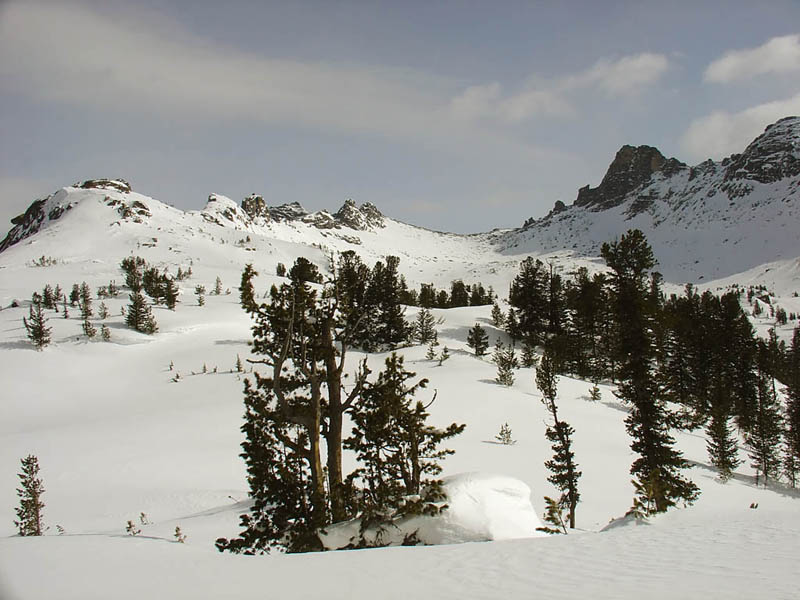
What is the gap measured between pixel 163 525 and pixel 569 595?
14.4 meters

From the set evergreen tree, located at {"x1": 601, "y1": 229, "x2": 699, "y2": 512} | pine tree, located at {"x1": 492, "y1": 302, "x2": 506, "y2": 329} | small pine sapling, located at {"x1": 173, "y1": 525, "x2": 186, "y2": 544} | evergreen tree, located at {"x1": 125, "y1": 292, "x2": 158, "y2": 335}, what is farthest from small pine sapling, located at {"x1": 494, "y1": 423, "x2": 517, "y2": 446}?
evergreen tree, located at {"x1": 125, "y1": 292, "x2": 158, "y2": 335}

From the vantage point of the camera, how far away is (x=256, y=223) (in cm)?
19438

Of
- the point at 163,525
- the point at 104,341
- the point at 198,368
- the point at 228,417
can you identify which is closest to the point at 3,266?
the point at 104,341

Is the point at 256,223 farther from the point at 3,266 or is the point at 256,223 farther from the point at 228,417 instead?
the point at 228,417

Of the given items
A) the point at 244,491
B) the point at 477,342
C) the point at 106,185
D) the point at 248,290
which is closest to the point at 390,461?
the point at 248,290

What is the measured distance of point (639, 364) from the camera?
742 inches

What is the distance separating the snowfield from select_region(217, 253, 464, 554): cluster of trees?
3.84 feet

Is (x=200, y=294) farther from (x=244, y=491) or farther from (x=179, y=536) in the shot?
(x=179, y=536)

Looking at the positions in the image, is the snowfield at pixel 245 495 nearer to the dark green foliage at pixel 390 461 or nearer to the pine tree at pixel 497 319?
the dark green foliage at pixel 390 461

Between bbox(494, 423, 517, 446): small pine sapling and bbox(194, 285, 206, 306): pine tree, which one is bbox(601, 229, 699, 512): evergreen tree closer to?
bbox(494, 423, 517, 446): small pine sapling

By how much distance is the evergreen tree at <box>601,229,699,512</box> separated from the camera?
1820 cm

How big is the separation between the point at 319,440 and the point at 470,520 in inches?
162

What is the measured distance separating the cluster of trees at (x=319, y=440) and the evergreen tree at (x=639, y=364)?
11219 millimetres

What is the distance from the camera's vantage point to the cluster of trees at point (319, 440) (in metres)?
10.1
